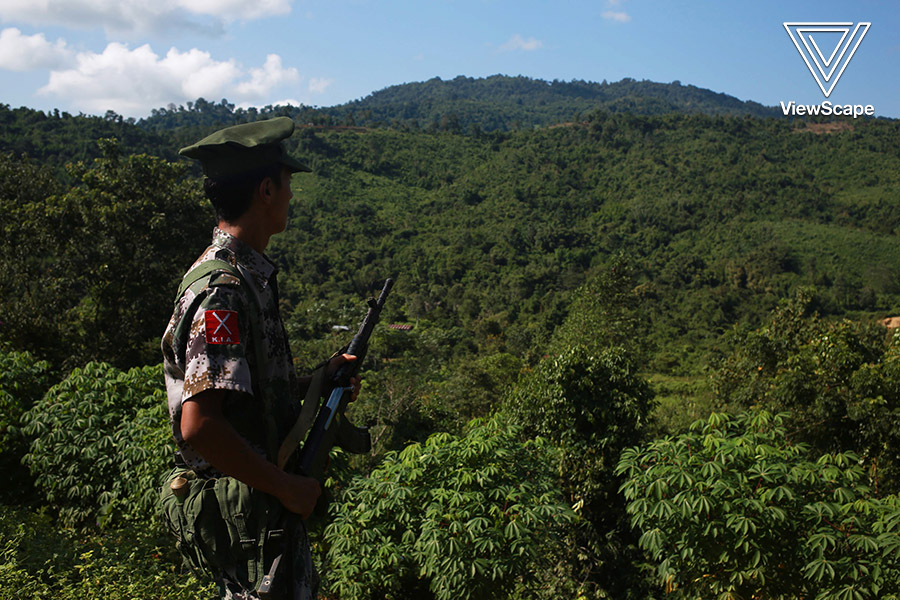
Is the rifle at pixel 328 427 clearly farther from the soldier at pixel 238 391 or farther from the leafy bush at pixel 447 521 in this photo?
the leafy bush at pixel 447 521

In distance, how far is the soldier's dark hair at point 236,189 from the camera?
1447 mm

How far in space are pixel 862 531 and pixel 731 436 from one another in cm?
76

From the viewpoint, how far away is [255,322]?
1375 mm

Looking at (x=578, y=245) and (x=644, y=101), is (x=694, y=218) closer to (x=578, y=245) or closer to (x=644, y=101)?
(x=578, y=245)

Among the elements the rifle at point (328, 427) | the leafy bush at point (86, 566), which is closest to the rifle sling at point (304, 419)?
the rifle at point (328, 427)

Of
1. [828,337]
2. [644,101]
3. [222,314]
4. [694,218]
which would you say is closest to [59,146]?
[828,337]

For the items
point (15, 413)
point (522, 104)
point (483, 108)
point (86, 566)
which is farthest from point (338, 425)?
point (522, 104)

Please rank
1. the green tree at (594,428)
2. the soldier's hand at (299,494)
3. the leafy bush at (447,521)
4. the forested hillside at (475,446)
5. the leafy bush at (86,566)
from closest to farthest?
1. the soldier's hand at (299,494)
2. the leafy bush at (86,566)
3. the forested hillside at (475,446)
4. the leafy bush at (447,521)
5. the green tree at (594,428)

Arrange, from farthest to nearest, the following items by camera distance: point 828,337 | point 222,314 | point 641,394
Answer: point 828,337
point 641,394
point 222,314

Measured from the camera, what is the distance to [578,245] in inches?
2026

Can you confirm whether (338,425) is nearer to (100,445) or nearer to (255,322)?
(255,322)

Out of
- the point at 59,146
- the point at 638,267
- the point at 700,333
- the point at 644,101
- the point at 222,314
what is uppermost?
the point at 644,101

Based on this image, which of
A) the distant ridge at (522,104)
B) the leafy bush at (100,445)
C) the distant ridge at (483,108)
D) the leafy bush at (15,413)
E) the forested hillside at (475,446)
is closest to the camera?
the forested hillside at (475,446)

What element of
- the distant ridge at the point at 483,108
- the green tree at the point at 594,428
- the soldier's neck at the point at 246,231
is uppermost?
the distant ridge at the point at 483,108
